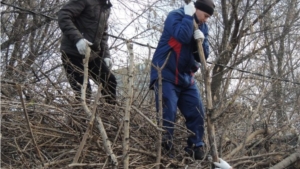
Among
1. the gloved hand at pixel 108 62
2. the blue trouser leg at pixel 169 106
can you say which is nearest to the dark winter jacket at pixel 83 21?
the gloved hand at pixel 108 62

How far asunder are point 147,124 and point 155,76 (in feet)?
1.48

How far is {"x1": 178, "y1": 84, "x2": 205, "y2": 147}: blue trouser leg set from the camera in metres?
4.34

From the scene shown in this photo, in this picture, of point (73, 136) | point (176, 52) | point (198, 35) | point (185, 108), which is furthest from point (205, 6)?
point (73, 136)

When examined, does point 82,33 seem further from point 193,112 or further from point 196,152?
point 196,152

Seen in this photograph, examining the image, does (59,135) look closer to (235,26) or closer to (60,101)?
(60,101)

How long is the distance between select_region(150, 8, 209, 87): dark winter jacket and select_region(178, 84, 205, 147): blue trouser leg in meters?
0.10

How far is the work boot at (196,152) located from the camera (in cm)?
427

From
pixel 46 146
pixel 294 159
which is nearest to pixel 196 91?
pixel 294 159

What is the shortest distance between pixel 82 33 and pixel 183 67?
1177 mm

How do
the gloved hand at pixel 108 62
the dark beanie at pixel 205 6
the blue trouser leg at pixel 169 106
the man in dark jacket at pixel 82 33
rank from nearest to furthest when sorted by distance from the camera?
the blue trouser leg at pixel 169 106
the dark beanie at pixel 205 6
the man in dark jacket at pixel 82 33
the gloved hand at pixel 108 62

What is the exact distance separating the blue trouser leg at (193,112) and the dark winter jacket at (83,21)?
3.03 ft

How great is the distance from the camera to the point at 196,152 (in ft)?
14.1

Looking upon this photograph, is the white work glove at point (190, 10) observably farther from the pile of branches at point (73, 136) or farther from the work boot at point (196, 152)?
the work boot at point (196, 152)

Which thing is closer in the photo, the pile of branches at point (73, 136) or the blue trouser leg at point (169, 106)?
the pile of branches at point (73, 136)
